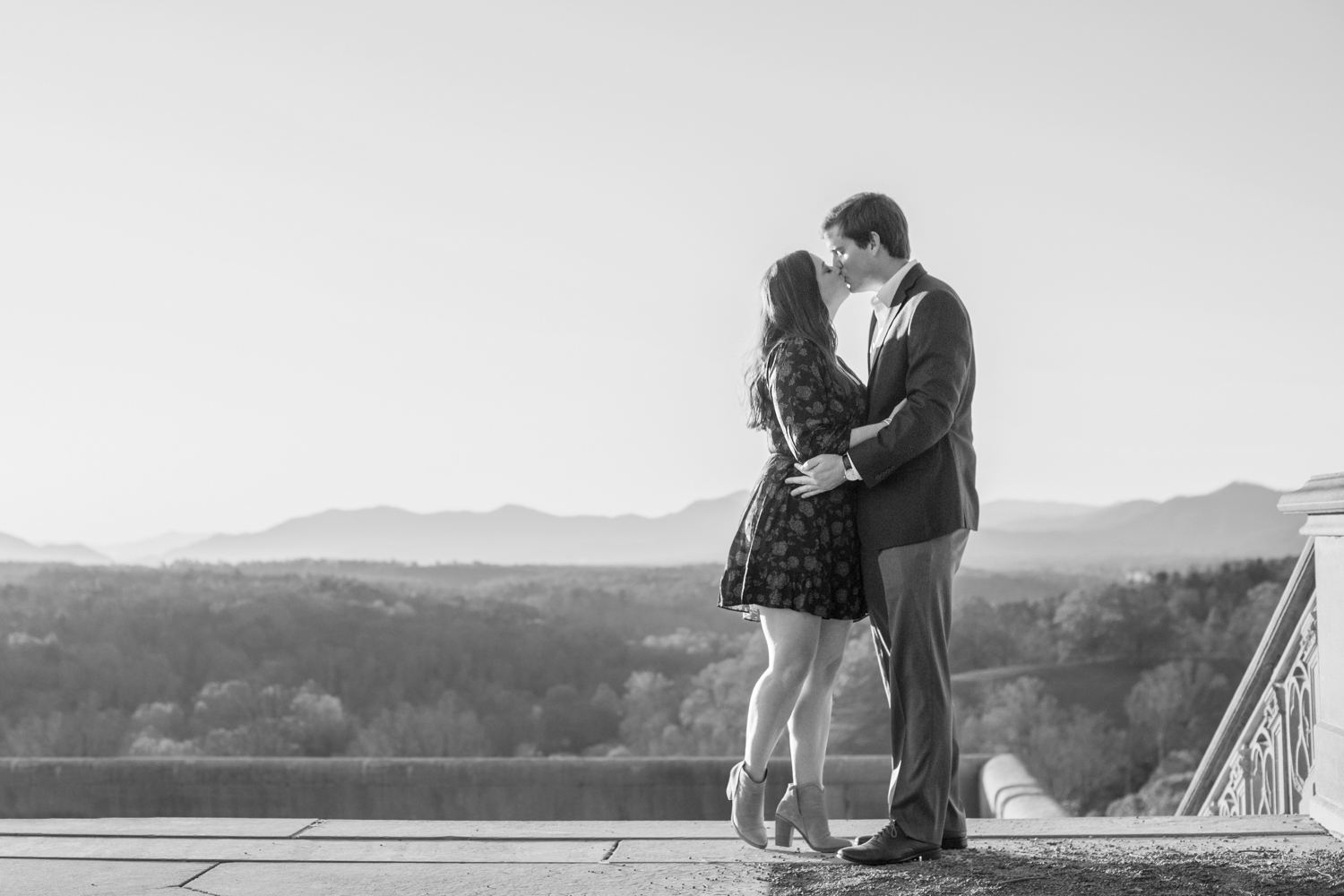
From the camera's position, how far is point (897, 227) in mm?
2711

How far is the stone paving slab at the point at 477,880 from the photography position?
8.07 feet

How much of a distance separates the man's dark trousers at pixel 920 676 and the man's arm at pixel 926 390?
0.22 metres

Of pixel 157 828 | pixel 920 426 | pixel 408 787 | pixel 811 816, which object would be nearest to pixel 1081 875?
pixel 811 816

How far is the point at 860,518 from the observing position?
2.70 meters

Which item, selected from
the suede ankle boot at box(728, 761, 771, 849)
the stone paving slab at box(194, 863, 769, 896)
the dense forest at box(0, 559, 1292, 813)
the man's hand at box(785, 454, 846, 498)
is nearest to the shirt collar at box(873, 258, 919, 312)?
the man's hand at box(785, 454, 846, 498)

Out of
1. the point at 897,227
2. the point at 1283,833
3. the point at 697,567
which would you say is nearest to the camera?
the point at 897,227

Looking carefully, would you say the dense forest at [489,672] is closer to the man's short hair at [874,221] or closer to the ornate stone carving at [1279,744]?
the ornate stone carving at [1279,744]

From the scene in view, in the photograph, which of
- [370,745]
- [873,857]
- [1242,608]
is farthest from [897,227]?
[1242,608]

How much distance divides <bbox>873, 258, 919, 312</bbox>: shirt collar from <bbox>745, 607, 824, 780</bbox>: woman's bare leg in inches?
30.5

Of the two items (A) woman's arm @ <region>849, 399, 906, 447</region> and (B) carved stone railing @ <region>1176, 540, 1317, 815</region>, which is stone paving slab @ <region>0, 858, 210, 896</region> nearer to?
(A) woman's arm @ <region>849, 399, 906, 447</region>

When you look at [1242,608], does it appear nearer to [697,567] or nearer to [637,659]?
[697,567]

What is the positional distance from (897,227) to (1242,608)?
19640 mm

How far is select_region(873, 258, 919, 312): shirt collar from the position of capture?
2.70 m

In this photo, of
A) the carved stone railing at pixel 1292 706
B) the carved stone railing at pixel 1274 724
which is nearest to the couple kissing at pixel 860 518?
the carved stone railing at pixel 1292 706
